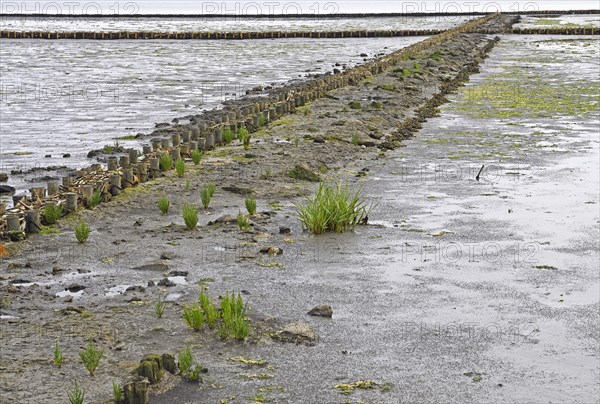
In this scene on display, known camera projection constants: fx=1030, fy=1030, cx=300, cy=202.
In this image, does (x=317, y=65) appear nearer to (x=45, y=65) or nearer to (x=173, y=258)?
(x=45, y=65)

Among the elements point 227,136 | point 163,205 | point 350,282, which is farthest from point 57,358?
point 227,136

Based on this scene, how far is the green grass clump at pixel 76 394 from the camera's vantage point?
603 cm

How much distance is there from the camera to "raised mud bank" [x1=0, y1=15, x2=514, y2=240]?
1122 cm

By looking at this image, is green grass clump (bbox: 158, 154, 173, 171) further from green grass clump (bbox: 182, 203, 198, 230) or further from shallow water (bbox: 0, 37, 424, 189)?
green grass clump (bbox: 182, 203, 198, 230)

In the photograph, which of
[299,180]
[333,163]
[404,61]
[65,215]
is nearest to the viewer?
[65,215]

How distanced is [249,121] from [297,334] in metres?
10.8

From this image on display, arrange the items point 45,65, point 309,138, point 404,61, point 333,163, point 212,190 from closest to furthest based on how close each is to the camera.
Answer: point 212,190 → point 333,163 → point 309,138 → point 404,61 → point 45,65

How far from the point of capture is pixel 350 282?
9000mm

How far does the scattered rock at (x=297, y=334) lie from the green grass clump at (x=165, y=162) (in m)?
6.37

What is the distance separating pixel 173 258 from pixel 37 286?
1435 mm

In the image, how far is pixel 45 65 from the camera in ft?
115

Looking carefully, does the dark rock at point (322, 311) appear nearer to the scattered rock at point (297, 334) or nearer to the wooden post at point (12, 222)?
the scattered rock at point (297, 334)

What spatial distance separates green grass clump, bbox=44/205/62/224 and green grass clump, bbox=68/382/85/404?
4.32 meters

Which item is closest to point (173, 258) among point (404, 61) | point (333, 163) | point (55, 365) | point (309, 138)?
point (55, 365)
